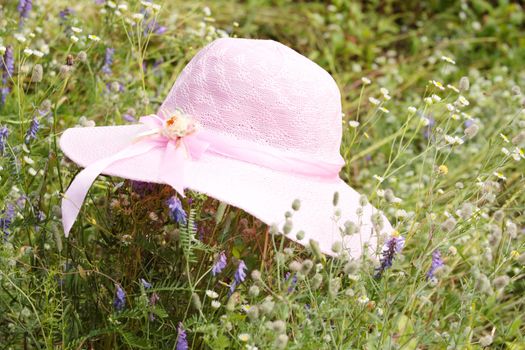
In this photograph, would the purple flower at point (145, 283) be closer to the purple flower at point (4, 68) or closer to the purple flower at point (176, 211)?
the purple flower at point (176, 211)

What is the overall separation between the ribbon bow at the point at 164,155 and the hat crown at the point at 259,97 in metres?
0.07

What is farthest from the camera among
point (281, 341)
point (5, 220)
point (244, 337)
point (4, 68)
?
point (4, 68)

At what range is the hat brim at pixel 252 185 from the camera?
1786 mm

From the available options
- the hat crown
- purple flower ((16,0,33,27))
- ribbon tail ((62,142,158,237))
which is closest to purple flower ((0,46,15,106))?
purple flower ((16,0,33,27))

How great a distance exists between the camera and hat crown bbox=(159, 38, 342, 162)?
197 centimetres

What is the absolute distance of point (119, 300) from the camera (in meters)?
1.87

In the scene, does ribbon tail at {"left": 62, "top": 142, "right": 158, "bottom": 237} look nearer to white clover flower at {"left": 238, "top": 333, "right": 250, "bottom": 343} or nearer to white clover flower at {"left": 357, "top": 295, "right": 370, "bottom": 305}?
white clover flower at {"left": 238, "top": 333, "right": 250, "bottom": 343}

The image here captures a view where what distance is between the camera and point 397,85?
468 cm

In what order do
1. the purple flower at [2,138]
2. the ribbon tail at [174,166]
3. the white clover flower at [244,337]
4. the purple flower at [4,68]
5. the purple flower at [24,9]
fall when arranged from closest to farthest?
1. the white clover flower at [244,337]
2. the ribbon tail at [174,166]
3. the purple flower at [2,138]
4. the purple flower at [4,68]
5. the purple flower at [24,9]

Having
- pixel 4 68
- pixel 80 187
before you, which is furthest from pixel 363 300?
pixel 4 68

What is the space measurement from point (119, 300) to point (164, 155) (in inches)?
12.6

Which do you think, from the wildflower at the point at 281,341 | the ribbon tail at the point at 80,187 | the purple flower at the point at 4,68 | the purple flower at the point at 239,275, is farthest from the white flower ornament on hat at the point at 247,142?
the purple flower at the point at 4,68

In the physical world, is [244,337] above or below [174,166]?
below

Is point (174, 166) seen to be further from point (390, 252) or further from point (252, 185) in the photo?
point (390, 252)
